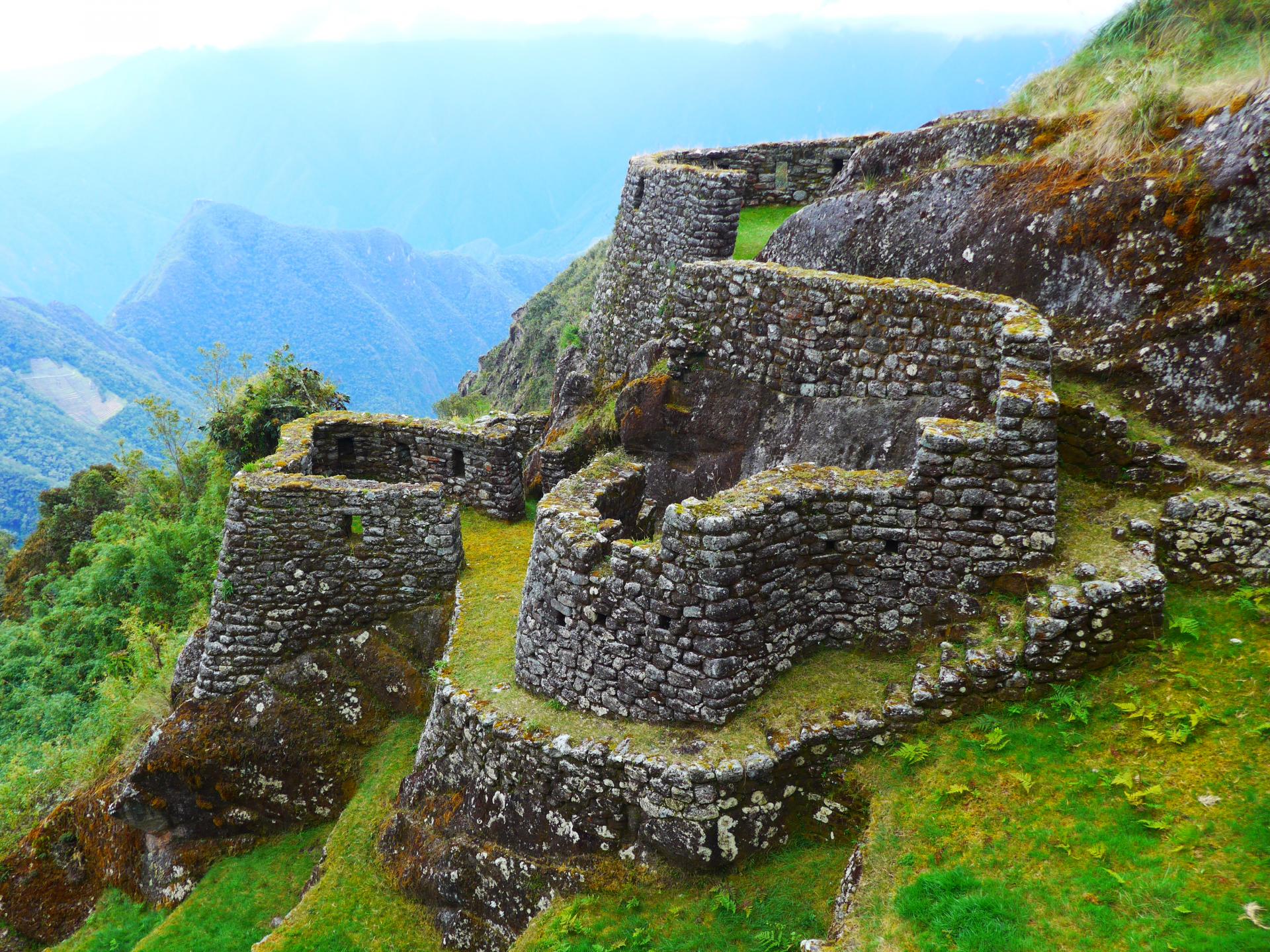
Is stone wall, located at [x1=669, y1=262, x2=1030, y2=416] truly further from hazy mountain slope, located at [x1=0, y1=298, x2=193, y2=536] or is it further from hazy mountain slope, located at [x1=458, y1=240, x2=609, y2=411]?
hazy mountain slope, located at [x1=0, y1=298, x2=193, y2=536]

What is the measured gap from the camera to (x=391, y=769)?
13.0m

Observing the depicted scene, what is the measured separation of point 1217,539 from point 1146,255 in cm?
354

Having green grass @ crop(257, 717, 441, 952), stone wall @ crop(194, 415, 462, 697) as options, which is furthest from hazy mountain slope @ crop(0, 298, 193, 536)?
green grass @ crop(257, 717, 441, 952)

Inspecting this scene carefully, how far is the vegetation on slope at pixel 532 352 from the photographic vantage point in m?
56.0

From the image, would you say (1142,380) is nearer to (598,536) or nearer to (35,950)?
(598,536)

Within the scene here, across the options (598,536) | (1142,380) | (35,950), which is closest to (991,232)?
(1142,380)

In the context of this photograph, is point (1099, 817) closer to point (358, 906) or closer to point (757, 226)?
point (358, 906)

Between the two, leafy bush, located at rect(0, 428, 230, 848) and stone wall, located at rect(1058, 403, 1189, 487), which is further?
leafy bush, located at rect(0, 428, 230, 848)

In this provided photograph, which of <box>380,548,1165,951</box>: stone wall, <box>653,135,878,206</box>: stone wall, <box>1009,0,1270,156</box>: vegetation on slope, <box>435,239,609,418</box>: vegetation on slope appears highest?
<box>435,239,609,418</box>: vegetation on slope

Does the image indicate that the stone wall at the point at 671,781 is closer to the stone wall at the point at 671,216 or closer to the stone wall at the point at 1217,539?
the stone wall at the point at 1217,539

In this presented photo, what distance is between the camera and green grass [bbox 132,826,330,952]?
40.4 feet

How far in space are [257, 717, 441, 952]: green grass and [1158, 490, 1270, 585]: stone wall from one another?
950 cm

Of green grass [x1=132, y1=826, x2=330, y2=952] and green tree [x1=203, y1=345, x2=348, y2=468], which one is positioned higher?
green tree [x1=203, y1=345, x2=348, y2=468]

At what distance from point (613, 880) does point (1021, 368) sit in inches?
275
